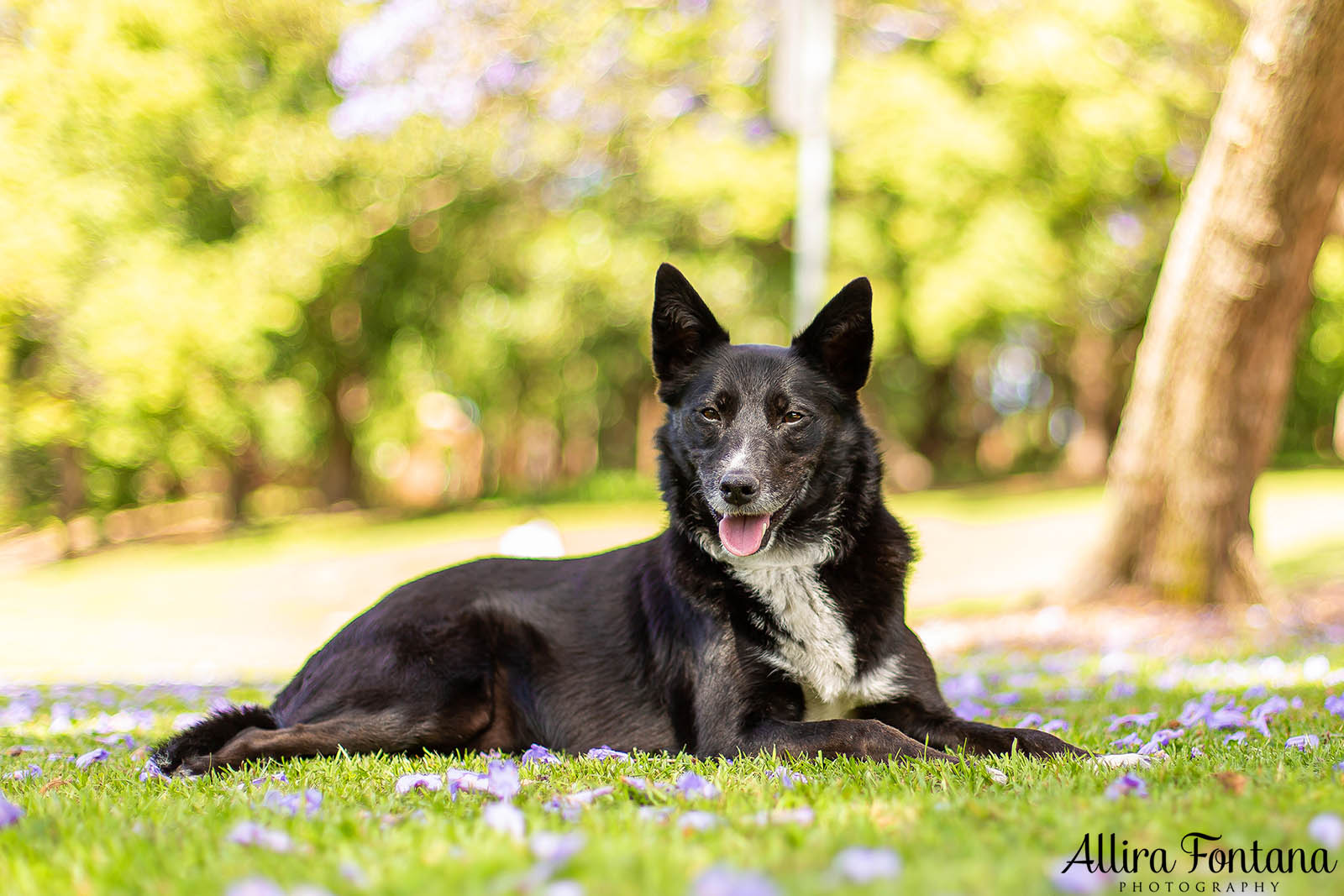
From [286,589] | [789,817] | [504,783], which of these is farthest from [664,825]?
[286,589]

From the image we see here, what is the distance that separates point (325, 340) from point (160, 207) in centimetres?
547

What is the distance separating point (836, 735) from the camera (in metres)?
3.77

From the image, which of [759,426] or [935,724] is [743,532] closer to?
[759,426]

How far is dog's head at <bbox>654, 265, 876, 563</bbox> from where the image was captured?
14.0 feet

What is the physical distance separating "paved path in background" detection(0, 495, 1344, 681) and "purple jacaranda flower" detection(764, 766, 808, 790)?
7.82 metres

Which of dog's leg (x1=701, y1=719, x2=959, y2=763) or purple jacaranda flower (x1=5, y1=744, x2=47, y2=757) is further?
purple jacaranda flower (x1=5, y1=744, x2=47, y2=757)

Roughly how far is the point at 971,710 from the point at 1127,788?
227 cm

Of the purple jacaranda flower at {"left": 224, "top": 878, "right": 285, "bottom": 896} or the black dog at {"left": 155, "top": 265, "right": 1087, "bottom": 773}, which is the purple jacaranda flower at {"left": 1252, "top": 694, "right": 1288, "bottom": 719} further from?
the purple jacaranda flower at {"left": 224, "top": 878, "right": 285, "bottom": 896}

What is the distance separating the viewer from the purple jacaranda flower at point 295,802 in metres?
2.97

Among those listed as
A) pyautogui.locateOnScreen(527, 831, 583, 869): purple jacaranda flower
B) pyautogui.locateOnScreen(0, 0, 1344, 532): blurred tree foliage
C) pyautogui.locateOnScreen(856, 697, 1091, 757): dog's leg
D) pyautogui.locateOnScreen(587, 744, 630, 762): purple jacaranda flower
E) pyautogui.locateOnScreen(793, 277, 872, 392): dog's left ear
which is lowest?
pyautogui.locateOnScreen(587, 744, 630, 762): purple jacaranda flower

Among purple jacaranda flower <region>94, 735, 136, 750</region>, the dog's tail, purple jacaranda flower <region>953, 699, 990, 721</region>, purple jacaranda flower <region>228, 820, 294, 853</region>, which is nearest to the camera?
purple jacaranda flower <region>228, 820, 294, 853</region>

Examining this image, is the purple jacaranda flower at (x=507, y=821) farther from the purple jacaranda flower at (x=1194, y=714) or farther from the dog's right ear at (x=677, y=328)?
the purple jacaranda flower at (x=1194, y=714)

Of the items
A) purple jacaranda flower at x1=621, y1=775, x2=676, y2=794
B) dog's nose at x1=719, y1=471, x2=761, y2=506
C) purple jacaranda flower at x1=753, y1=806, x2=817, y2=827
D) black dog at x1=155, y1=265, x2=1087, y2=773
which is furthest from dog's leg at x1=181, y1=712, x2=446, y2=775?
purple jacaranda flower at x1=753, y1=806, x2=817, y2=827

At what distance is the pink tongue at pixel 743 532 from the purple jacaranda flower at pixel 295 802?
68.6 inches
